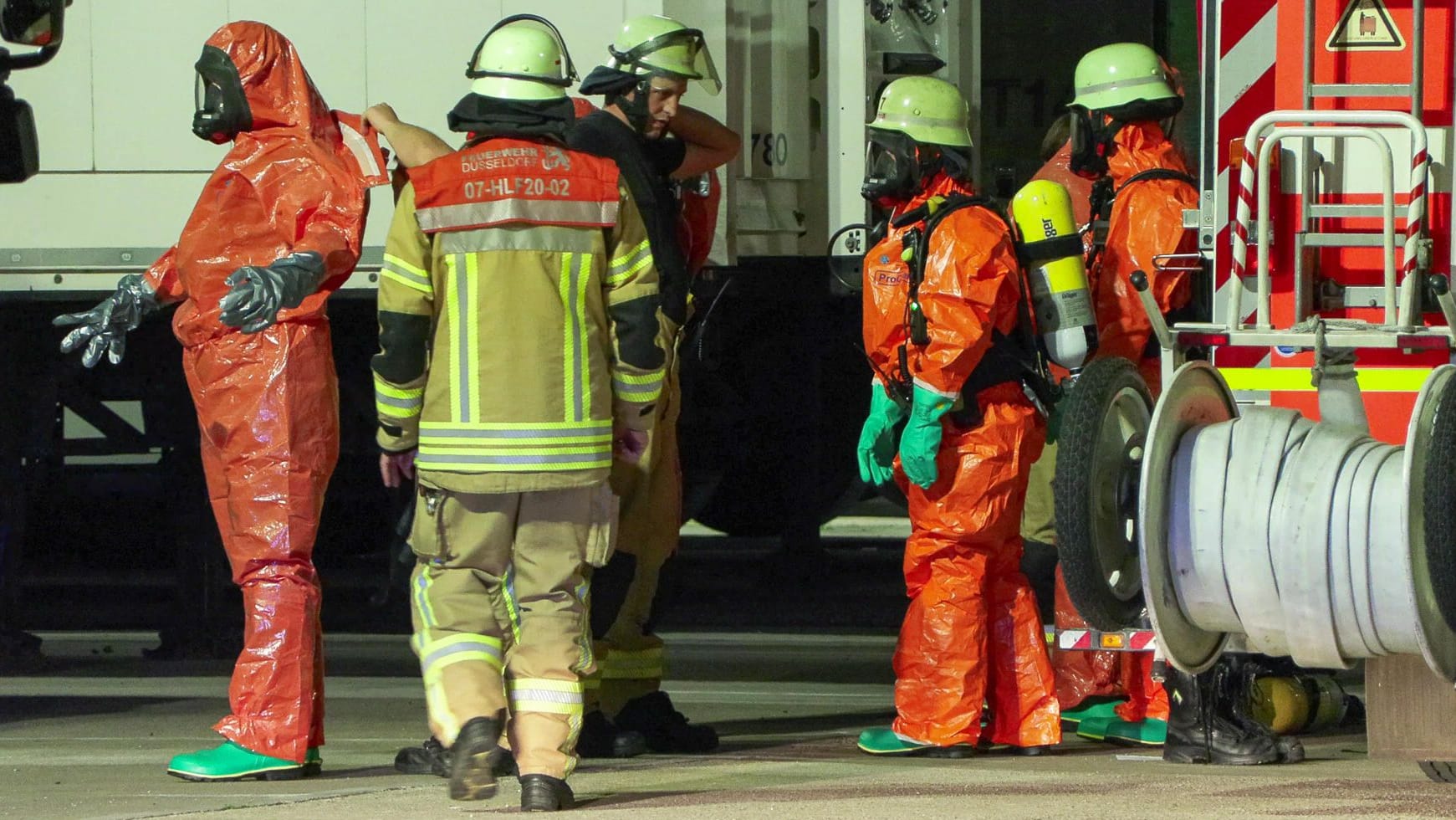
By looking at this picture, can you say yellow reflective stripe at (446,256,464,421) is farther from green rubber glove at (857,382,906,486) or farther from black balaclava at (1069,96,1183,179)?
black balaclava at (1069,96,1183,179)

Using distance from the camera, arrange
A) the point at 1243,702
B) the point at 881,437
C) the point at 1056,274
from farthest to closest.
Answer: the point at 881,437
the point at 1056,274
the point at 1243,702

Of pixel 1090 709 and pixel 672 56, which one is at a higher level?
pixel 672 56

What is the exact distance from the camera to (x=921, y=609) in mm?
5992

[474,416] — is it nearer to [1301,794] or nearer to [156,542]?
[1301,794]

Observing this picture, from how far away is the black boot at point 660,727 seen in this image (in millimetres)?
6152

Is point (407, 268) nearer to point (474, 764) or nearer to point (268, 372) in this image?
point (268, 372)

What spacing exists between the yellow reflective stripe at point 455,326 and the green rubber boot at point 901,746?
5.22 ft

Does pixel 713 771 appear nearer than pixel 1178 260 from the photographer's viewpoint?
Yes

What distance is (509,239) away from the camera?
5.07 meters

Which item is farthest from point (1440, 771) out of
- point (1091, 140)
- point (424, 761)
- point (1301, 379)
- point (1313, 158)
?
point (424, 761)

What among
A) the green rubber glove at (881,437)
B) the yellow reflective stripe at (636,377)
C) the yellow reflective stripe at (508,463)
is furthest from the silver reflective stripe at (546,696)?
the green rubber glove at (881,437)

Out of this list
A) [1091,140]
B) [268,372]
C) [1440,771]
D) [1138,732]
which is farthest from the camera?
[1091,140]

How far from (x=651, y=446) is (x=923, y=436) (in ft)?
2.19

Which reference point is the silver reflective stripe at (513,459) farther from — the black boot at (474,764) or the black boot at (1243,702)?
the black boot at (1243,702)
